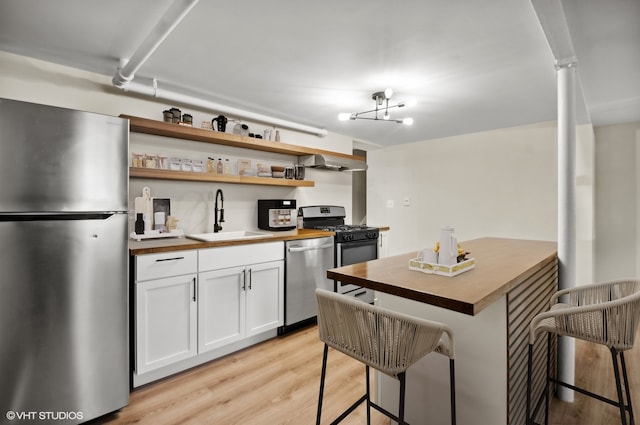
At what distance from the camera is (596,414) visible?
6.01 ft

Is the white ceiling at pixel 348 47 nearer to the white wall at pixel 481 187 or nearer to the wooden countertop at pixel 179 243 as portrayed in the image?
the white wall at pixel 481 187

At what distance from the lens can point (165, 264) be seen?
2156 mm

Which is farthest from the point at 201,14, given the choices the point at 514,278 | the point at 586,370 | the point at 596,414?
the point at 586,370

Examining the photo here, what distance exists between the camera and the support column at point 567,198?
1.96m

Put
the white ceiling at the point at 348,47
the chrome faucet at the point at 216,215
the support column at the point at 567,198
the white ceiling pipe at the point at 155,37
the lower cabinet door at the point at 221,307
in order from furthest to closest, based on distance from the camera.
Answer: the chrome faucet at the point at 216,215 → the lower cabinet door at the point at 221,307 → the support column at the point at 567,198 → the white ceiling at the point at 348,47 → the white ceiling pipe at the point at 155,37

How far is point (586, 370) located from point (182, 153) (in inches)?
151

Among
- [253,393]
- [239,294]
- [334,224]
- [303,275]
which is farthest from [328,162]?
[253,393]

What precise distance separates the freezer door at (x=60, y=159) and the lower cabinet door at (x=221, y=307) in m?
0.89

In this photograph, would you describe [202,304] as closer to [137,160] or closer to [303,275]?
[303,275]

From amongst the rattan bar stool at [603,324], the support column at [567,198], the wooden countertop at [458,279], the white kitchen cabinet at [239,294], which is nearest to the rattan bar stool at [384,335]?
the wooden countertop at [458,279]

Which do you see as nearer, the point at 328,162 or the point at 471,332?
the point at 471,332

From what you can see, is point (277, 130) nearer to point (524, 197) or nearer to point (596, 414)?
point (524, 197)

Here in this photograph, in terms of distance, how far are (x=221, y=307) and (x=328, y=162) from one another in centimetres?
206

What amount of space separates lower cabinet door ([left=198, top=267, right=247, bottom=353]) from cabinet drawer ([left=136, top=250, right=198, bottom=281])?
13cm
